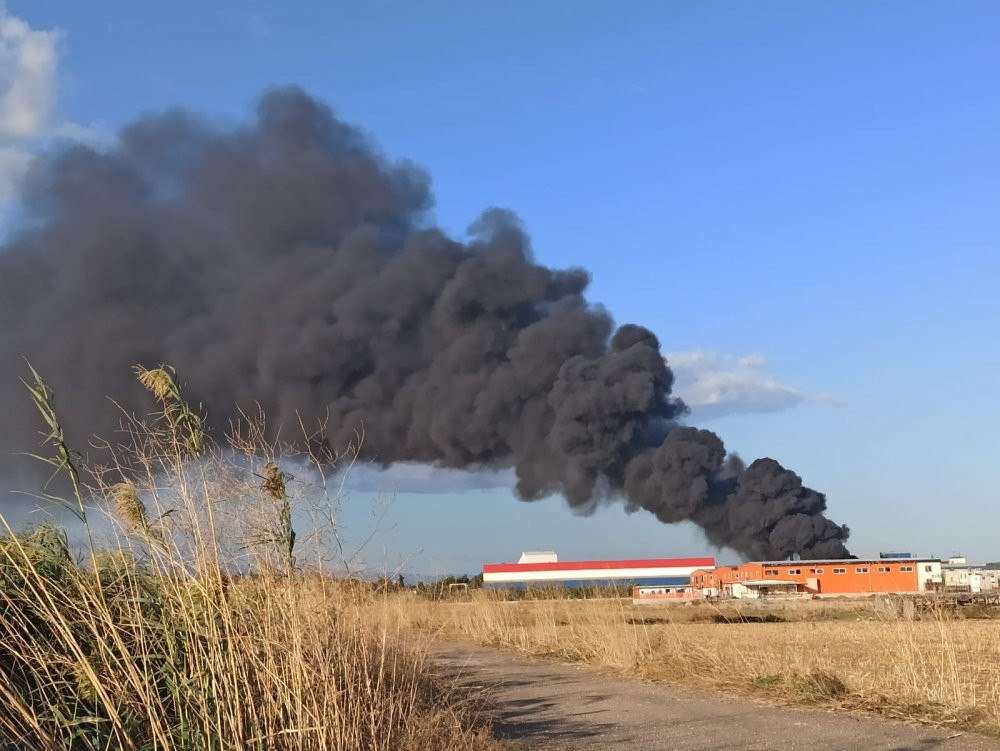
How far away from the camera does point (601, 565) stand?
77875 mm

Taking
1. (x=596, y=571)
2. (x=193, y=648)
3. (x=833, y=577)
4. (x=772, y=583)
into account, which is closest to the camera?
(x=193, y=648)

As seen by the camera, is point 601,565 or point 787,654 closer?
point 787,654

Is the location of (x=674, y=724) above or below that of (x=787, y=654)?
above

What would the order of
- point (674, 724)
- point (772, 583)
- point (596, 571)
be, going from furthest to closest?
point (596, 571), point (772, 583), point (674, 724)

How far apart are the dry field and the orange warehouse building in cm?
3267

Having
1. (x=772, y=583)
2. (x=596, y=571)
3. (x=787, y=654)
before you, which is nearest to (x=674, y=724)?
(x=787, y=654)

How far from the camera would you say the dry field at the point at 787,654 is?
1009cm

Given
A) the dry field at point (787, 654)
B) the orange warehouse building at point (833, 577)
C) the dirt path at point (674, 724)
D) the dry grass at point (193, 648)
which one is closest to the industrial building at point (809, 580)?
the orange warehouse building at point (833, 577)

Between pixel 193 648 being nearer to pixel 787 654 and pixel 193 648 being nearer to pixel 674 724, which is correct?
pixel 674 724

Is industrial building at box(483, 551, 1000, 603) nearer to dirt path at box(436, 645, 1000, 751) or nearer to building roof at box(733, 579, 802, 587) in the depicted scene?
building roof at box(733, 579, 802, 587)

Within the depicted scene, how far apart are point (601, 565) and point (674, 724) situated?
69490 millimetres

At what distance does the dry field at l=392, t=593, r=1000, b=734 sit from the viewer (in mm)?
10086

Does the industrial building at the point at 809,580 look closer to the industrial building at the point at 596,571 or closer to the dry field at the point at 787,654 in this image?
the industrial building at the point at 596,571

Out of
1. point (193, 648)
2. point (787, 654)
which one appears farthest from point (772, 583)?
point (193, 648)
